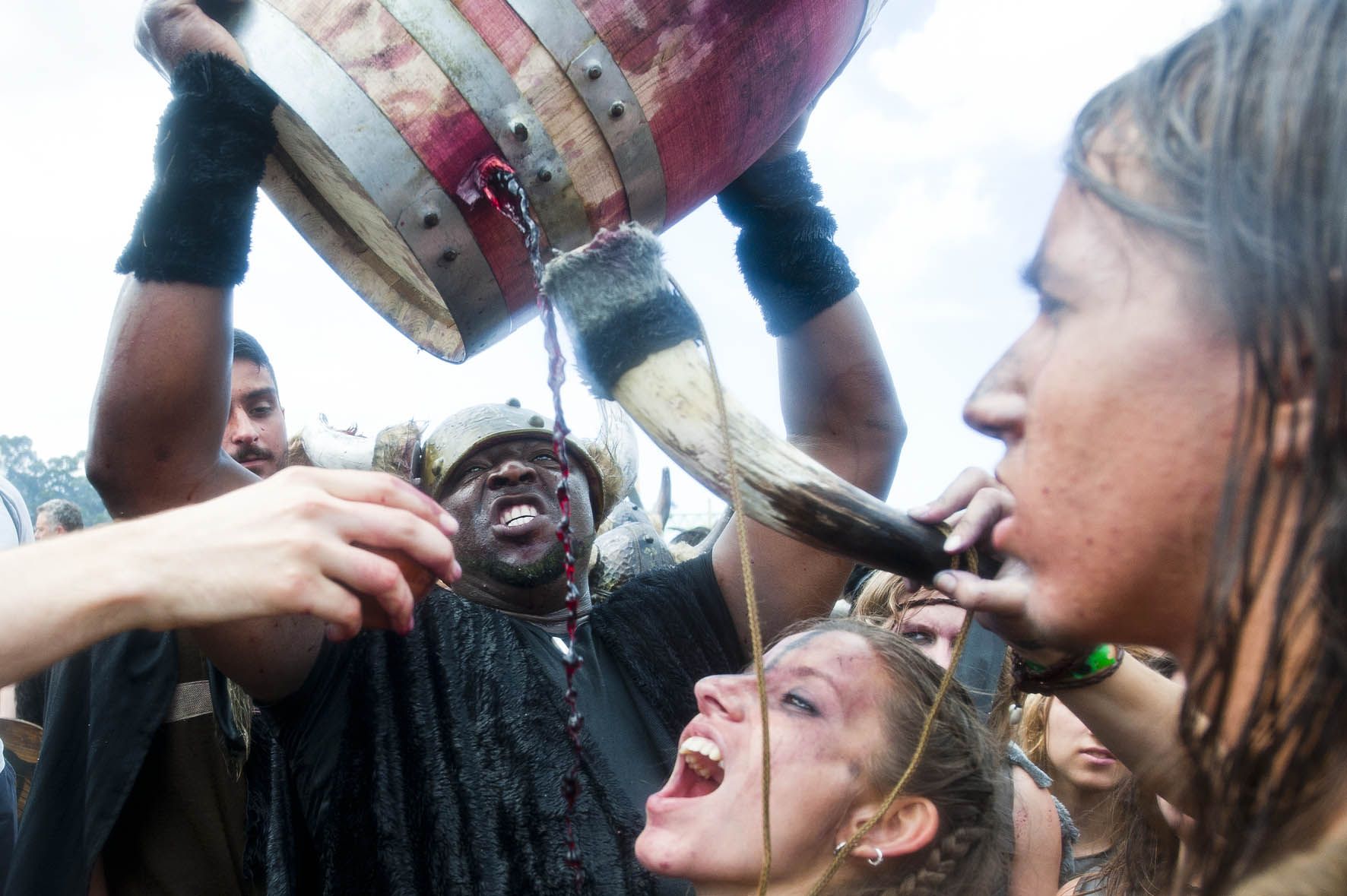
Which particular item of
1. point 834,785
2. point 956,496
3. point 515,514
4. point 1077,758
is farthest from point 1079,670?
point 515,514

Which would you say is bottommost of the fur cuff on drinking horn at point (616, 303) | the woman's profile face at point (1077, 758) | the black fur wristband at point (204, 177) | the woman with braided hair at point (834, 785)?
the woman's profile face at point (1077, 758)

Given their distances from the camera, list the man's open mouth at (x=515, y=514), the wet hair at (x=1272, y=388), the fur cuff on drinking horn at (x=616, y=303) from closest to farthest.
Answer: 1. the wet hair at (x=1272, y=388)
2. the fur cuff on drinking horn at (x=616, y=303)
3. the man's open mouth at (x=515, y=514)

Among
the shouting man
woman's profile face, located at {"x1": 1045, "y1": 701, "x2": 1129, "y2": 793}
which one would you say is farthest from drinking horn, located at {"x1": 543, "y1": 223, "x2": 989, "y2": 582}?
woman's profile face, located at {"x1": 1045, "y1": 701, "x2": 1129, "y2": 793}

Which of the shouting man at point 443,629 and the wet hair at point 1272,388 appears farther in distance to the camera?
the shouting man at point 443,629

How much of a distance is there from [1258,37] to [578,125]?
1086 millimetres

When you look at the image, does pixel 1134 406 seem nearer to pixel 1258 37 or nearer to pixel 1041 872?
pixel 1258 37

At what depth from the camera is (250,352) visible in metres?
3.76

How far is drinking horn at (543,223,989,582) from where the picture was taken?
4.75 ft

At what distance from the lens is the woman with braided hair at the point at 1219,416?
84 centimetres

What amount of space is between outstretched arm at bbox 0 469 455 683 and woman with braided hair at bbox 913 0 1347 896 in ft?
2.62

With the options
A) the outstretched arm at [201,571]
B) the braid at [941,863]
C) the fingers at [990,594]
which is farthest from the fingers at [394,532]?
the braid at [941,863]

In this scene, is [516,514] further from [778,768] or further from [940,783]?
[940,783]

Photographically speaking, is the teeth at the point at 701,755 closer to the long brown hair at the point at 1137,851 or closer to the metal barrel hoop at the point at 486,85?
the long brown hair at the point at 1137,851

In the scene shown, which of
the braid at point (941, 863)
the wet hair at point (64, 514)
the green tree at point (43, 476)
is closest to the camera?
the braid at point (941, 863)
